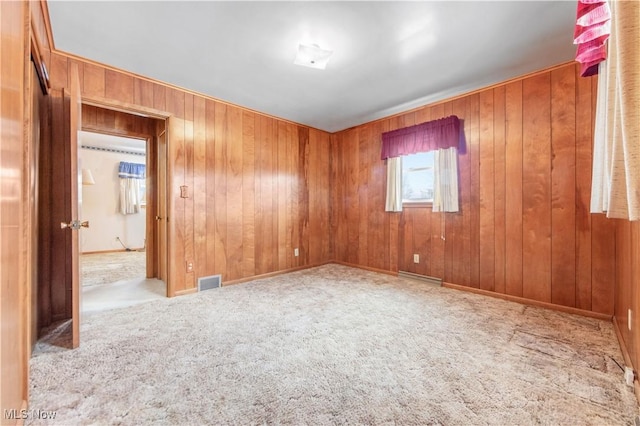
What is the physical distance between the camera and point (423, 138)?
3469mm

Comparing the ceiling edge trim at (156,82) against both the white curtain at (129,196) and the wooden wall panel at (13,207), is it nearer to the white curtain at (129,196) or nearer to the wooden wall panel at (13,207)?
the wooden wall panel at (13,207)

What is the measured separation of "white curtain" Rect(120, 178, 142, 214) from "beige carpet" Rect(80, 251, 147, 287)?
1164 millimetres

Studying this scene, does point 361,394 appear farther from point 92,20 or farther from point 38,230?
point 92,20

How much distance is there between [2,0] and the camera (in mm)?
923

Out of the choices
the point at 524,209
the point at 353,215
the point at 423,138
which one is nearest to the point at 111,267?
the point at 353,215

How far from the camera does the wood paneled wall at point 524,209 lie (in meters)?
2.43

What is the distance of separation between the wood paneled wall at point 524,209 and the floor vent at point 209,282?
2554mm

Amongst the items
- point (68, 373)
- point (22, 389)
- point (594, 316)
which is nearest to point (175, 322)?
point (68, 373)

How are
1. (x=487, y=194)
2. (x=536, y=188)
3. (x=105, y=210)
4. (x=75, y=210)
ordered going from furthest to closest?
(x=105, y=210) < (x=487, y=194) < (x=536, y=188) < (x=75, y=210)

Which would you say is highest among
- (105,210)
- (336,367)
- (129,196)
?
(129,196)

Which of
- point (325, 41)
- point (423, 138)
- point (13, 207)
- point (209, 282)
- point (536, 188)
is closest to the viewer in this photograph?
point (13, 207)

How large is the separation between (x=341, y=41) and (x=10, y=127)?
2108 millimetres

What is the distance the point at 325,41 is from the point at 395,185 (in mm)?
2222

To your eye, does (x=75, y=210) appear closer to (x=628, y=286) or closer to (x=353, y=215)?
(x=353, y=215)
